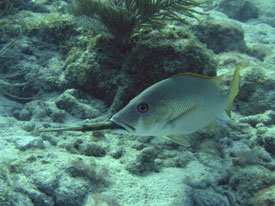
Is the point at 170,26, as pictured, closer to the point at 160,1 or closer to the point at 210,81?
the point at 160,1

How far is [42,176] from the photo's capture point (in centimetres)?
191

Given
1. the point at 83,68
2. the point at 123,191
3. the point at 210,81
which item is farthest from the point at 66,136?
the point at 210,81

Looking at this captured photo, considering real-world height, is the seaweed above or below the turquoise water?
above

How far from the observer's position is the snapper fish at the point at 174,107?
167cm

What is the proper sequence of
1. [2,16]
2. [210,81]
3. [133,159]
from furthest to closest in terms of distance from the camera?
[2,16], [133,159], [210,81]

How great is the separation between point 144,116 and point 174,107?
30 cm

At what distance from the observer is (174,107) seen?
1782 millimetres

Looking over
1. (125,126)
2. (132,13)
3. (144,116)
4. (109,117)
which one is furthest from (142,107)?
(132,13)

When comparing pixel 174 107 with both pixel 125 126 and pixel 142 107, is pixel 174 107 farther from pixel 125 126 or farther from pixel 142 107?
pixel 125 126

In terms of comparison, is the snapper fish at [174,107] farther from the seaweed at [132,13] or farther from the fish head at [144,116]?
the seaweed at [132,13]

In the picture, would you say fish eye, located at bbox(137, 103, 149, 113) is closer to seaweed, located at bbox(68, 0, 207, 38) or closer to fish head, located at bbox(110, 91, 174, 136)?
fish head, located at bbox(110, 91, 174, 136)

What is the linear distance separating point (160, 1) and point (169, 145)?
2.46 m

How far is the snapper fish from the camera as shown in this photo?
5.48 ft

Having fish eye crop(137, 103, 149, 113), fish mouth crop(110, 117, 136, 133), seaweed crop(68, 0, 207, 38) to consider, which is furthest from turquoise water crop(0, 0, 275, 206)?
fish eye crop(137, 103, 149, 113)
